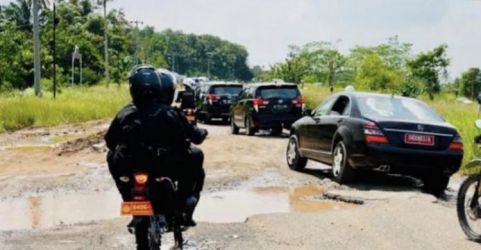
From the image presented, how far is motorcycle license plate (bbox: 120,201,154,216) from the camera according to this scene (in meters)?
5.12

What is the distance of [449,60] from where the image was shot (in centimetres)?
5497

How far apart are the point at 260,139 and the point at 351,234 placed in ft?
44.8

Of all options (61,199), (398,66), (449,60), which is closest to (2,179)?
(61,199)

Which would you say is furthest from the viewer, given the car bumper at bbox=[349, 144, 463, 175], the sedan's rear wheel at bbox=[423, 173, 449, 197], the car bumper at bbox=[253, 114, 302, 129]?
the car bumper at bbox=[253, 114, 302, 129]

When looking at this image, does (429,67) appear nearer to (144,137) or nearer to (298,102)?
(298,102)

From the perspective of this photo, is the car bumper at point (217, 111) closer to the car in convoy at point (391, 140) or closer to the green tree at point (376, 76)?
the car in convoy at point (391, 140)

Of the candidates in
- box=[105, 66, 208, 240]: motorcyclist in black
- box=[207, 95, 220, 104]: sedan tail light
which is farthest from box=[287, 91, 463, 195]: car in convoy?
box=[207, 95, 220, 104]: sedan tail light

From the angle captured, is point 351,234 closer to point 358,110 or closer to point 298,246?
point 298,246

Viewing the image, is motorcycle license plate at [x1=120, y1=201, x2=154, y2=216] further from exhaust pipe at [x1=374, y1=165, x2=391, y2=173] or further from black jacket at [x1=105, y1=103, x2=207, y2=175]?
exhaust pipe at [x1=374, y1=165, x2=391, y2=173]

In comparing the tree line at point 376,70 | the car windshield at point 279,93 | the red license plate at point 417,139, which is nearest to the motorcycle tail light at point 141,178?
the red license plate at point 417,139

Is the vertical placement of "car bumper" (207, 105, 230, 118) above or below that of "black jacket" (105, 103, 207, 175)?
→ below

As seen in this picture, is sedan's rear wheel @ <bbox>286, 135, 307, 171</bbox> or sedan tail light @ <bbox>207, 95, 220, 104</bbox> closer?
sedan's rear wheel @ <bbox>286, 135, 307, 171</bbox>

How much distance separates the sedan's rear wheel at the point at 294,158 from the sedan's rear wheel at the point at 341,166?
1.98 m

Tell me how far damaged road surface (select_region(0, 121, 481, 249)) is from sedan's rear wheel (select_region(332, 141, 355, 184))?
181mm
